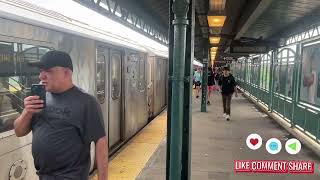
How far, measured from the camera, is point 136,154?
25.8ft

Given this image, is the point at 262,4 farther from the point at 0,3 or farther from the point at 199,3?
the point at 0,3

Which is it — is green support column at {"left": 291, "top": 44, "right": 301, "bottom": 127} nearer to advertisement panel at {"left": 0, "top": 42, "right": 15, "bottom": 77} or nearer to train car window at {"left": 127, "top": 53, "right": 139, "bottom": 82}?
train car window at {"left": 127, "top": 53, "right": 139, "bottom": 82}

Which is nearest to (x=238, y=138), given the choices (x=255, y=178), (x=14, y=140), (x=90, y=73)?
(x=255, y=178)

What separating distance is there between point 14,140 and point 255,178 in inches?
154

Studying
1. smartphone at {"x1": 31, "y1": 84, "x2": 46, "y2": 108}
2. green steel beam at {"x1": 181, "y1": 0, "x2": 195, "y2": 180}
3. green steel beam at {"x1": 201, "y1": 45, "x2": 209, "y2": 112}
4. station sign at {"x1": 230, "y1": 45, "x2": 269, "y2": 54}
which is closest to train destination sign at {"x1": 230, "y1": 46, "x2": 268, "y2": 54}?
station sign at {"x1": 230, "y1": 45, "x2": 269, "y2": 54}

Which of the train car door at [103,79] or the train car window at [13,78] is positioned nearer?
the train car window at [13,78]

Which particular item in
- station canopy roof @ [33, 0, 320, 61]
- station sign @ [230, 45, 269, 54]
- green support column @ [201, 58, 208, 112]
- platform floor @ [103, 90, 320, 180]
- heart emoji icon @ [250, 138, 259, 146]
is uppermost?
station canopy roof @ [33, 0, 320, 61]

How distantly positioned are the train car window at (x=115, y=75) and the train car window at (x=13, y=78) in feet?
11.3

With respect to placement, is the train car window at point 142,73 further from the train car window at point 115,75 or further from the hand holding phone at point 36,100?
the hand holding phone at point 36,100

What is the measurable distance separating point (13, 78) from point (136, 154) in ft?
15.2

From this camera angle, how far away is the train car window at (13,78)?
3.32m

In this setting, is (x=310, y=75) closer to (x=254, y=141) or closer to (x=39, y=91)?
(x=254, y=141)

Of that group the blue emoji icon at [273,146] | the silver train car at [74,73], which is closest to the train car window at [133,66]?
the silver train car at [74,73]

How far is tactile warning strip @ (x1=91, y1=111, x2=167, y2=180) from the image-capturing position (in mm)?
6473
